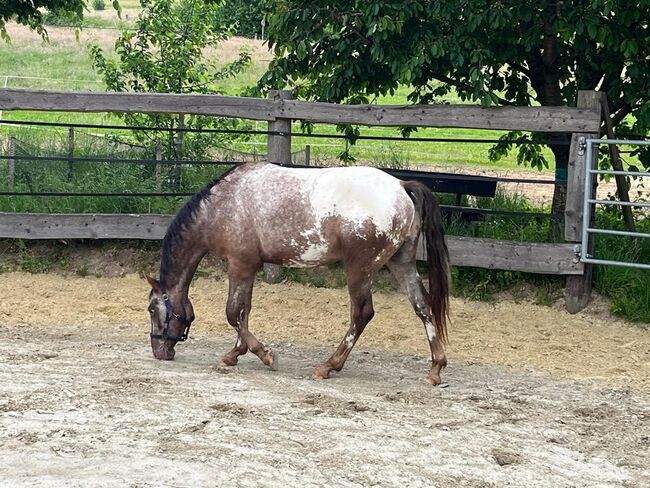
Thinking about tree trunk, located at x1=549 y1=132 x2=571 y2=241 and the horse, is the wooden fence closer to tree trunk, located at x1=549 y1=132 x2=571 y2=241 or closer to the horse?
tree trunk, located at x1=549 y1=132 x2=571 y2=241

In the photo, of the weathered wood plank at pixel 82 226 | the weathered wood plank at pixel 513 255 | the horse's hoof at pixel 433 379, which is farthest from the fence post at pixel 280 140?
the horse's hoof at pixel 433 379

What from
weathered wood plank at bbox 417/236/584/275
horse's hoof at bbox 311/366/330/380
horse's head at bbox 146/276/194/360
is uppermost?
weathered wood plank at bbox 417/236/584/275

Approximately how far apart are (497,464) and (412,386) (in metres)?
1.64

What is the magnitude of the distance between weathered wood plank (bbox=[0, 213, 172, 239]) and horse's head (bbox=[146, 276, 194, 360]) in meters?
2.43

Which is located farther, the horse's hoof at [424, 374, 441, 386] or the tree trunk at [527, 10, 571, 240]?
the tree trunk at [527, 10, 571, 240]

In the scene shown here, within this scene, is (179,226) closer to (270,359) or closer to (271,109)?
(270,359)

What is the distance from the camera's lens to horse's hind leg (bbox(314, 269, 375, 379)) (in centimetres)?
668

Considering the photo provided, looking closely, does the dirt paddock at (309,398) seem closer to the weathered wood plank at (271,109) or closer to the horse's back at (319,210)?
the horse's back at (319,210)

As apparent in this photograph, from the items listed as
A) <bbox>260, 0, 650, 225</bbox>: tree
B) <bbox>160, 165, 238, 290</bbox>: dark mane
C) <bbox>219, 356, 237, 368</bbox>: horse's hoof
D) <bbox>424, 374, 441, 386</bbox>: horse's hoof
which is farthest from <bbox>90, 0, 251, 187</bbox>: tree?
<bbox>424, 374, 441, 386</bbox>: horse's hoof

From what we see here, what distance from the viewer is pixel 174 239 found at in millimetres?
6992

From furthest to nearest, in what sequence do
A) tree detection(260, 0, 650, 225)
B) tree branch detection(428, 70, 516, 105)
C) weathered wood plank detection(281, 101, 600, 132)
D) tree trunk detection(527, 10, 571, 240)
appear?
tree branch detection(428, 70, 516, 105) < tree trunk detection(527, 10, 571, 240) < weathered wood plank detection(281, 101, 600, 132) < tree detection(260, 0, 650, 225)

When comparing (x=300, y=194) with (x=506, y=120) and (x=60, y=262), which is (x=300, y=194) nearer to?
(x=506, y=120)

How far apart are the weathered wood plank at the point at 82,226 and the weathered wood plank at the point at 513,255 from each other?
2605mm

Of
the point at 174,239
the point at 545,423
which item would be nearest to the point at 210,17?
the point at 174,239
